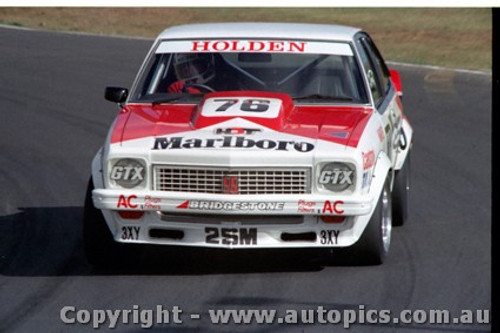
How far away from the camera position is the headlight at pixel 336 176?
7.30m

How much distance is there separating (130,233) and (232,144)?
834mm

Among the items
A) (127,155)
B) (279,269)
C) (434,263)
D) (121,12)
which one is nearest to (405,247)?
(434,263)

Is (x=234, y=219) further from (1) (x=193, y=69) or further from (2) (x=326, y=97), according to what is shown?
(1) (x=193, y=69)

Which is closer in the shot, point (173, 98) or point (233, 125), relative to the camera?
point (233, 125)

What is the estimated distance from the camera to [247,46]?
862cm

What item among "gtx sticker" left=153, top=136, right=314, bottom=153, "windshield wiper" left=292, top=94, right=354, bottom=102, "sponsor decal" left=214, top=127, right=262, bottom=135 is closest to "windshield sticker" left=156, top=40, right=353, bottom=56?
"windshield wiper" left=292, top=94, right=354, bottom=102

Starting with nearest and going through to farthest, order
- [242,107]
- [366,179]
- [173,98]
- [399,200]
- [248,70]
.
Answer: [366,179] → [242,107] → [173,98] → [248,70] → [399,200]

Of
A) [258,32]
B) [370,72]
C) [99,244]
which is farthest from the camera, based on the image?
[370,72]

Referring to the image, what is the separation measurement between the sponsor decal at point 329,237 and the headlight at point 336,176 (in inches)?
10.4

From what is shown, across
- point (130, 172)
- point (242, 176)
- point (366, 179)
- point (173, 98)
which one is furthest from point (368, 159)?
point (173, 98)

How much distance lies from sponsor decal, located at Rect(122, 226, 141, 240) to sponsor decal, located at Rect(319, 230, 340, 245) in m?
1.12

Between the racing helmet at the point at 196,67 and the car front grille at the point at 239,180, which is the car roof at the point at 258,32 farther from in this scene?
the car front grille at the point at 239,180

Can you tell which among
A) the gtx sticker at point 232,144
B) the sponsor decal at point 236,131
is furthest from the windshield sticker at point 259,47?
the gtx sticker at point 232,144

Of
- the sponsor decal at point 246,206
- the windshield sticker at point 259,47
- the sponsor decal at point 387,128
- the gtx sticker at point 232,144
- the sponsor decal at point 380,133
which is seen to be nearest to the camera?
the sponsor decal at point 246,206
